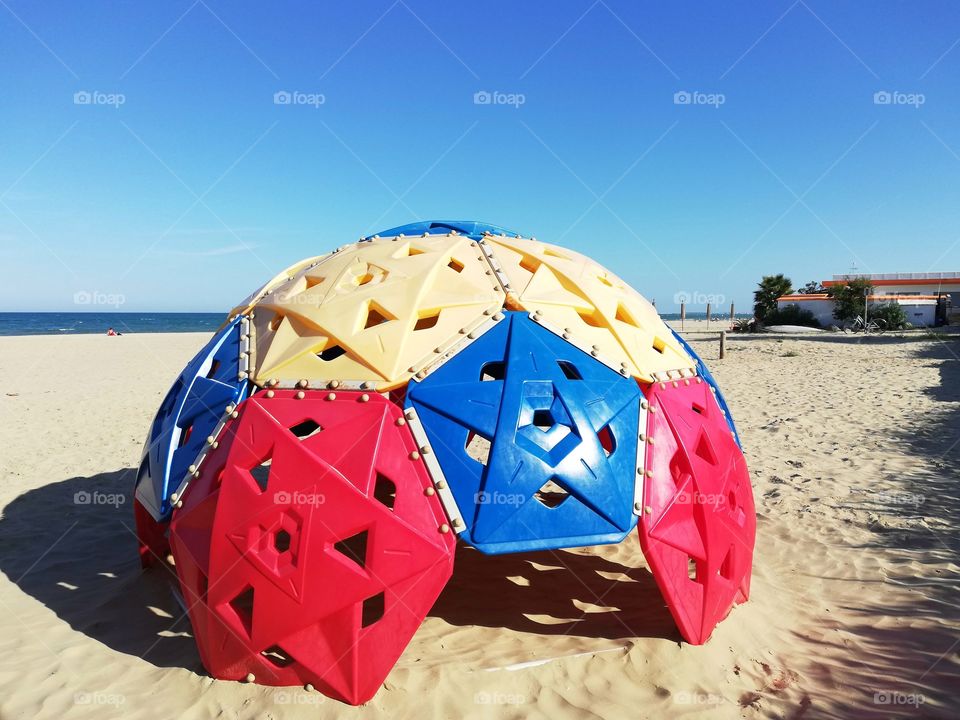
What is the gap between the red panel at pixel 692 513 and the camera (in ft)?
12.0

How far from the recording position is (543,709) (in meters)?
3.37

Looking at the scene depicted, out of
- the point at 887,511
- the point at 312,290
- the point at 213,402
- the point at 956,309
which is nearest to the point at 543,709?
the point at 213,402

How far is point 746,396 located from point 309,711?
13.3 meters

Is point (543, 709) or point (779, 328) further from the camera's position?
point (779, 328)

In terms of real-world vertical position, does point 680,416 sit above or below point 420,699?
above

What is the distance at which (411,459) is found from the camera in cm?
344

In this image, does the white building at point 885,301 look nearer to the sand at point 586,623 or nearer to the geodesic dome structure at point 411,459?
the sand at point 586,623

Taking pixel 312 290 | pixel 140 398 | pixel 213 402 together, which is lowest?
pixel 140 398

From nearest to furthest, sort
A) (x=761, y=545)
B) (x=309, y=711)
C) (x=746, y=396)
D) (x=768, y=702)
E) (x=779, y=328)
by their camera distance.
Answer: (x=309, y=711)
(x=768, y=702)
(x=761, y=545)
(x=746, y=396)
(x=779, y=328)

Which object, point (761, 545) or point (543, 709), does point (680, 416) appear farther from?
point (761, 545)
